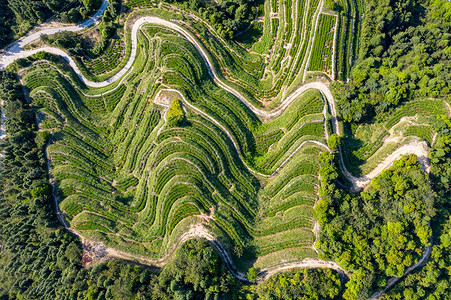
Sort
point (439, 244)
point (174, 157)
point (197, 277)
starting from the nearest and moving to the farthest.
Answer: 1. point (197, 277)
2. point (439, 244)
3. point (174, 157)

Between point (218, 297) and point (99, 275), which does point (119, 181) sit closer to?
point (99, 275)

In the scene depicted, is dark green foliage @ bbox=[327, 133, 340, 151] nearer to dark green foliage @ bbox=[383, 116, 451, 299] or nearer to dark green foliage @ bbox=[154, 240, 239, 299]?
dark green foliage @ bbox=[383, 116, 451, 299]

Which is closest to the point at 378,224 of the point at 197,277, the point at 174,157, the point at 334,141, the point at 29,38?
the point at 334,141

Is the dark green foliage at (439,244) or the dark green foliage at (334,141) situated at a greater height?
the dark green foliage at (334,141)

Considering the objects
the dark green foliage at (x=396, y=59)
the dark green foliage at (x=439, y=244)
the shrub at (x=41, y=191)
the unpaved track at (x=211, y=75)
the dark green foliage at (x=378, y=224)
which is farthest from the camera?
the dark green foliage at (x=396, y=59)

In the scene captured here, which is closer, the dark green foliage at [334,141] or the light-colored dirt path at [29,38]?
Result: the dark green foliage at [334,141]

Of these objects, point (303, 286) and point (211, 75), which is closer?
point (303, 286)

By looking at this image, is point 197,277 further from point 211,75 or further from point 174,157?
point 211,75

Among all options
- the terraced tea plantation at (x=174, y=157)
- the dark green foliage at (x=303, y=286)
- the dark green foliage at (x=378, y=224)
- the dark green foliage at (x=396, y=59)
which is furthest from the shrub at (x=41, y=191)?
the dark green foliage at (x=396, y=59)

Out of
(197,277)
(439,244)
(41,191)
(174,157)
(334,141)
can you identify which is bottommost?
(197,277)

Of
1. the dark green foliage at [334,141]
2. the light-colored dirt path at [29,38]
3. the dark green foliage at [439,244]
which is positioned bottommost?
the dark green foliage at [439,244]

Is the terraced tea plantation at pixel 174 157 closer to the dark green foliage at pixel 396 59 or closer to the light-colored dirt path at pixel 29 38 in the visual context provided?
the light-colored dirt path at pixel 29 38
